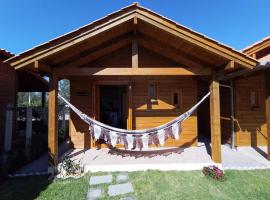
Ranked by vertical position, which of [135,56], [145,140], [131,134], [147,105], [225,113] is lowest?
[145,140]

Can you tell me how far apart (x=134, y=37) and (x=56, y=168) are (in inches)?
124

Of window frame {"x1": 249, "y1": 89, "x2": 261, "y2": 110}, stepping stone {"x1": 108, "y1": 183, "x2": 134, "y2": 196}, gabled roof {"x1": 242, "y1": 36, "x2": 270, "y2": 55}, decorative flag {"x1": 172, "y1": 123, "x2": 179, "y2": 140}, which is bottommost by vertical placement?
stepping stone {"x1": 108, "y1": 183, "x2": 134, "y2": 196}

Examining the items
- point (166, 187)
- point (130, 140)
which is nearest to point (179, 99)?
point (130, 140)

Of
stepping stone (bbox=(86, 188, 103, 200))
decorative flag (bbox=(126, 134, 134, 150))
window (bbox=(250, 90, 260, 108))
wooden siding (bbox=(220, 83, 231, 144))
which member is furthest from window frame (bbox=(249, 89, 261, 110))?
stepping stone (bbox=(86, 188, 103, 200))

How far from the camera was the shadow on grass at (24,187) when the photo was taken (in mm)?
3176

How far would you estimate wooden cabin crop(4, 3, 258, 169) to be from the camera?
12.2 feet

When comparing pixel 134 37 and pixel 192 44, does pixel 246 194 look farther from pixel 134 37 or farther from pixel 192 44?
pixel 134 37

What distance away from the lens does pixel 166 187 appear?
3457 millimetres

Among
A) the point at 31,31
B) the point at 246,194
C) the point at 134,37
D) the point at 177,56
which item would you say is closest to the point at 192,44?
the point at 177,56

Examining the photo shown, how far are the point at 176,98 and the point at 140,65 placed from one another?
4.67 feet

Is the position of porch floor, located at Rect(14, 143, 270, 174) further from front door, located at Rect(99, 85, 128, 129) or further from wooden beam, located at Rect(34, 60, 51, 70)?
front door, located at Rect(99, 85, 128, 129)

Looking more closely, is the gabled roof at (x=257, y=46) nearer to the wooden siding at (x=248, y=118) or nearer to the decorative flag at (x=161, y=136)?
the wooden siding at (x=248, y=118)

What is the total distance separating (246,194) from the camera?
324 cm

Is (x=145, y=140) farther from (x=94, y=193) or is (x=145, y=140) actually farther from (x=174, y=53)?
(x=174, y=53)
